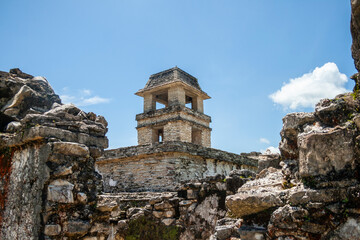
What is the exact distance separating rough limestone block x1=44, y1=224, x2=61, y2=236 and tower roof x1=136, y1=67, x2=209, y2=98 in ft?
45.3

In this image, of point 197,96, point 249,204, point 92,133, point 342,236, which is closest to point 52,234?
point 92,133

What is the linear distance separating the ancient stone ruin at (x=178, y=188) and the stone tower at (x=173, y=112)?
9542mm

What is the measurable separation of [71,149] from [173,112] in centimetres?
1287

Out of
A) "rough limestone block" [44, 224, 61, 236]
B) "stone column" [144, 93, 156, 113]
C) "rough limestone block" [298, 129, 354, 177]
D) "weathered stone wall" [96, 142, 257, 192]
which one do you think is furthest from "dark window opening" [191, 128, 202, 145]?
"rough limestone block" [298, 129, 354, 177]

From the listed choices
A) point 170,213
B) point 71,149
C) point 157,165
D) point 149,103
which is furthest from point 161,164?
point 149,103

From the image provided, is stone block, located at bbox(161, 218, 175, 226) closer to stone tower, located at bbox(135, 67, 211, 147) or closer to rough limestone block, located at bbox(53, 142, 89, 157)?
rough limestone block, located at bbox(53, 142, 89, 157)

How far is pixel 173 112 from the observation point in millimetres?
16266

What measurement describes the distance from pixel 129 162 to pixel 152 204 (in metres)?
5.15

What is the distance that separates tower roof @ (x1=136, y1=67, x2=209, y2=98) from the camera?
56.0ft

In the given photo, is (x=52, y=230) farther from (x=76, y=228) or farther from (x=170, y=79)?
(x=170, y=79)

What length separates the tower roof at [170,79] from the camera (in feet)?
56.0

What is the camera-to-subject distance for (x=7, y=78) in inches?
168

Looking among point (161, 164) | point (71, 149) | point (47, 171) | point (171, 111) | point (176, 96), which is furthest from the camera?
point (176, 96)

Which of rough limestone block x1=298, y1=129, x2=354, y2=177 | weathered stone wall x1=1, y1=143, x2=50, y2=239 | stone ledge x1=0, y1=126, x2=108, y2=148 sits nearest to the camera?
rough limestone block x1=298, y1=129, x2=354, y2=177
